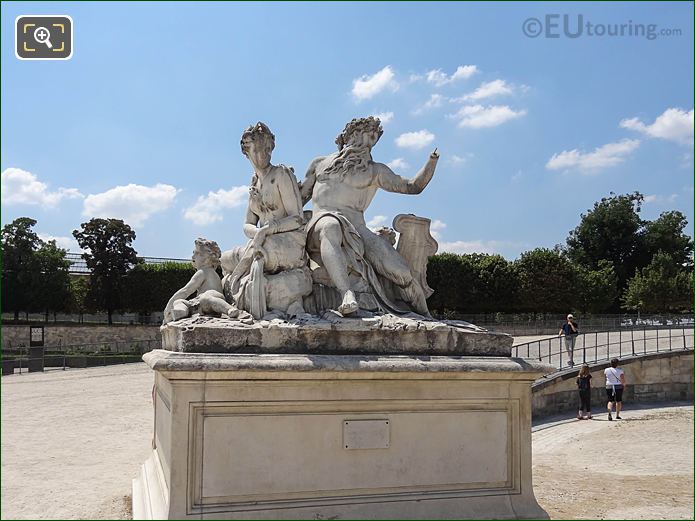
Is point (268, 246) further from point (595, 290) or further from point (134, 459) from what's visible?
point (595, 290)

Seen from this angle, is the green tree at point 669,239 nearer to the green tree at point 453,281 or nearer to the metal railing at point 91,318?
the green tree at point 453,281

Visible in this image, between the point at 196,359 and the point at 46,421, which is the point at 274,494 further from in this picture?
the point at 46,421

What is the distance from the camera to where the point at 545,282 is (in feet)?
143

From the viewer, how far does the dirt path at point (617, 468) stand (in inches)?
241

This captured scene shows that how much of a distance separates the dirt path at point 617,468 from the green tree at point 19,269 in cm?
3699

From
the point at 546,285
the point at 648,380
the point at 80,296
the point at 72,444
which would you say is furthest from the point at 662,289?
the point at 72,444

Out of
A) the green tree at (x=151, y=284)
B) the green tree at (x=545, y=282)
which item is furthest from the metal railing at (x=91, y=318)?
the green tree at (x=545, y=282)

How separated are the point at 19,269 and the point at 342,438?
136ft

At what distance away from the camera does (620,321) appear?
35.1 metres

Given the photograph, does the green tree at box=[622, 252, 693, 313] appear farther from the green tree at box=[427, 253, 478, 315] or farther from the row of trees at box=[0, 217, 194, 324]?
the row of trees at box=[0, 217, 194, 324]

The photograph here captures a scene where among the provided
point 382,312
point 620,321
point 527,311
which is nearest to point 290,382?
point 382,312

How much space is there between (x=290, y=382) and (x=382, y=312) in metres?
1.18

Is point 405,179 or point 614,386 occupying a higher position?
point 405,179

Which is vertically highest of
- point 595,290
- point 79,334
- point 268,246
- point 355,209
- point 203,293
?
point 355,209
